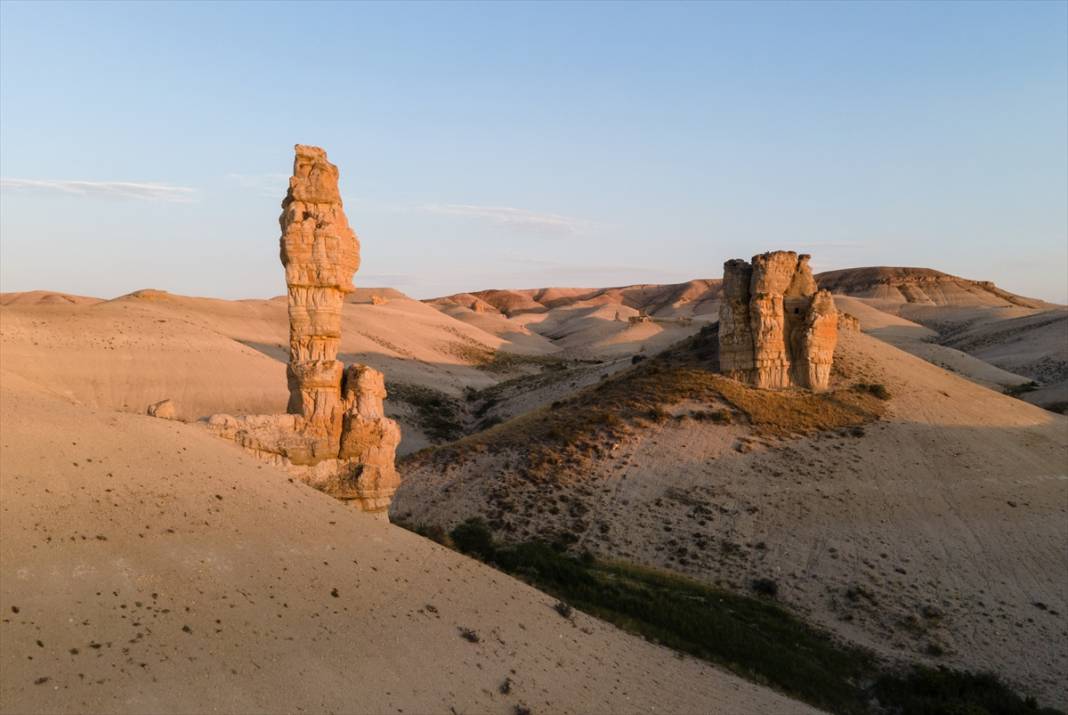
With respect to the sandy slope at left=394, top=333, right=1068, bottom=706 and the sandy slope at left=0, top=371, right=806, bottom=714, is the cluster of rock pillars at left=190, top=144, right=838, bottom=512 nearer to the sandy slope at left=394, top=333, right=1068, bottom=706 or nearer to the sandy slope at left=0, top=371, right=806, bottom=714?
the sandy slope at left=0, top=371, right=806, bottom=714

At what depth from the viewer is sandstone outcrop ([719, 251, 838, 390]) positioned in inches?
1104

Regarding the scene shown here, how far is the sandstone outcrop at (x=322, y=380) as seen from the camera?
1445cm

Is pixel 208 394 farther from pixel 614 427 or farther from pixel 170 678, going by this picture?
pixel 170 678

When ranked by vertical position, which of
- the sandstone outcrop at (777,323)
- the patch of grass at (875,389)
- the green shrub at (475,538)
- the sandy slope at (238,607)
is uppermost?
the sandstone outcrop at (777,323)

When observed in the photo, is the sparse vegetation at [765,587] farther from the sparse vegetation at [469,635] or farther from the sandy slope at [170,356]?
the sandy slope at [170,356]

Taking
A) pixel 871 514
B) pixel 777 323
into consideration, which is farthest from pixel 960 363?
pixel 871 514

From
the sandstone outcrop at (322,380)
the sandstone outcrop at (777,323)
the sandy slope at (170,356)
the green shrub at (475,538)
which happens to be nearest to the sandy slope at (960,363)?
the sandstone outcrop at (777,323)

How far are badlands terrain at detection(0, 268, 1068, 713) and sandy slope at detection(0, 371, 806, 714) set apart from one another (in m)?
0.04

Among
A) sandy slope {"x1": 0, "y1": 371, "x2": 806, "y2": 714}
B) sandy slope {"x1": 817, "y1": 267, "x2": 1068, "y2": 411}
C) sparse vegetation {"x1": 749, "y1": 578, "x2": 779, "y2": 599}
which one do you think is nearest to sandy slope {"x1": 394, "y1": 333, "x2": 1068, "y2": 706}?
sparse vegetation {"x1": 749, "y1": 578, "x2": 779, "y2": 599}

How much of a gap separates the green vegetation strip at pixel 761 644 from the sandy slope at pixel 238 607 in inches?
52.8

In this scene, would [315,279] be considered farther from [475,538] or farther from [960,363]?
[960,363]

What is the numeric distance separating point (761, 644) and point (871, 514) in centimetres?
954

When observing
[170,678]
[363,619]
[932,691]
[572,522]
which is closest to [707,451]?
[572,522]

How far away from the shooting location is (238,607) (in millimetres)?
9578
